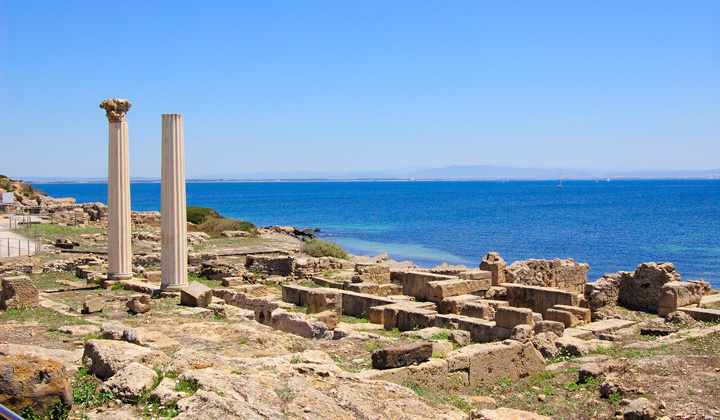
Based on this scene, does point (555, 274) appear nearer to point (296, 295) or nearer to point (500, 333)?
point (500, 333)

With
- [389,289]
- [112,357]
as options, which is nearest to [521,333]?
[112,357]

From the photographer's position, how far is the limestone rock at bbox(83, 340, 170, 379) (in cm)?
654

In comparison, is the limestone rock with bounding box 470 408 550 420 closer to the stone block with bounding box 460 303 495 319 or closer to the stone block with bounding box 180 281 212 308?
the stone block with bounding box 460 303 495 319

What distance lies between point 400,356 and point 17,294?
8.35 meters

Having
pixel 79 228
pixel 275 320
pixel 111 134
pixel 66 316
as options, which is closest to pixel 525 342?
pixel 275 320

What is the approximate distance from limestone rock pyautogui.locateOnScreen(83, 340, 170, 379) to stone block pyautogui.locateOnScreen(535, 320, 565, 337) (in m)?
7.26

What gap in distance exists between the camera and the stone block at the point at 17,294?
40.4 feet

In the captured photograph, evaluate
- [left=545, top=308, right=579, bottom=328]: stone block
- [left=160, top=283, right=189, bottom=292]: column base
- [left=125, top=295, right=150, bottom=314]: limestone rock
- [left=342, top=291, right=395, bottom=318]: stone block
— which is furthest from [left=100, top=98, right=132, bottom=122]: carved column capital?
[left=545, top=308, right=579, bottom=328]: stone block

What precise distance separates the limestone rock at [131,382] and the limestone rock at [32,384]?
51 centimetres

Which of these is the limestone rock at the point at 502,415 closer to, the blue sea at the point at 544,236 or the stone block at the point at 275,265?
the stone block at the point at 275,265

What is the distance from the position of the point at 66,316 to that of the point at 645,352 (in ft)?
33.5

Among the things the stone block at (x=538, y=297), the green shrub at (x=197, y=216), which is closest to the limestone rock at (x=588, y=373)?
the stone block at (x=538, y=297)

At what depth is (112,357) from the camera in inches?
261

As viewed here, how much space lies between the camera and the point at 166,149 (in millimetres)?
14922
